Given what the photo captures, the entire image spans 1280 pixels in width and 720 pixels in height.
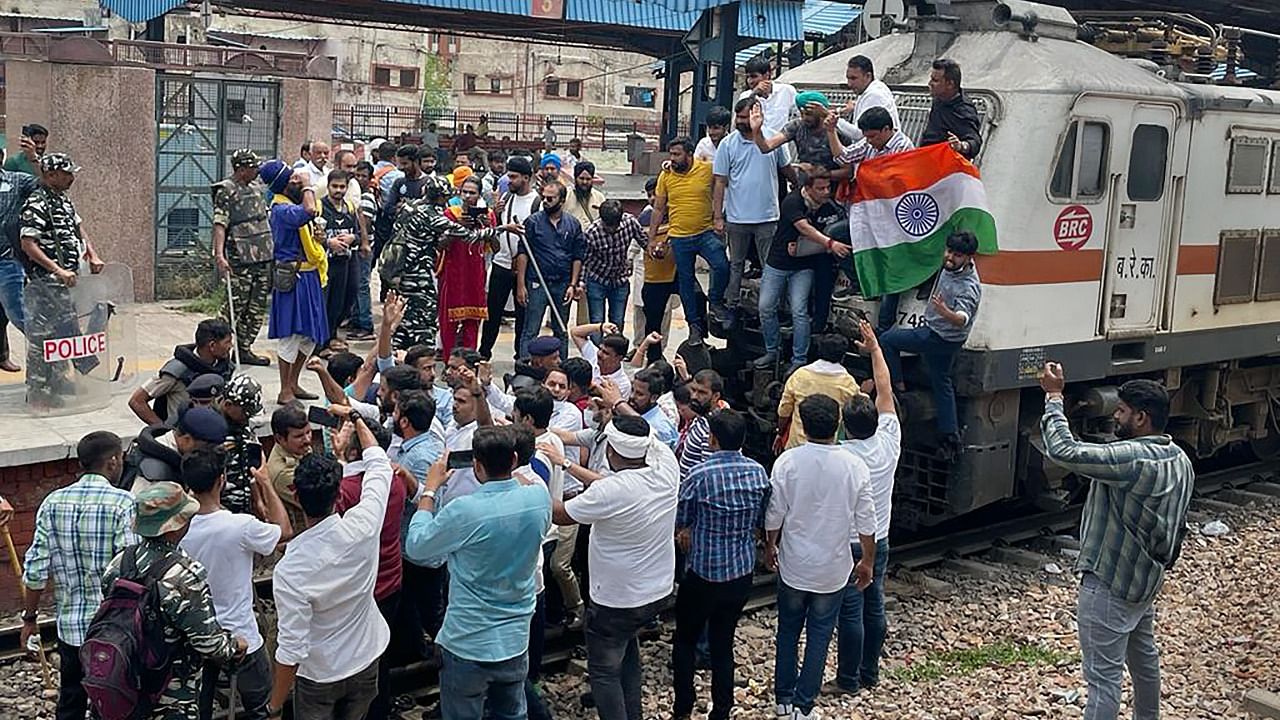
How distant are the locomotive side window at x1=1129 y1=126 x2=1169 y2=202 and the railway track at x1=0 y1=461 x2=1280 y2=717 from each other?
2693 millimetres

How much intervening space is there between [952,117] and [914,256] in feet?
3.15

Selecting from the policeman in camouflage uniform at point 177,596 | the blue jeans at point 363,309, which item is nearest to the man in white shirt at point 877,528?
the policeman in camouflage uniform at point 177,596

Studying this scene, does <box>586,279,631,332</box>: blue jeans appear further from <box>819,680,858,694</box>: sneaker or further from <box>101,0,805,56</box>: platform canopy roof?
<box>101,0,805,56</box>: platform canopy roof

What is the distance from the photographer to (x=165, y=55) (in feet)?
53.7

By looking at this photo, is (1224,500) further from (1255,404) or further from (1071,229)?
(1071,229)

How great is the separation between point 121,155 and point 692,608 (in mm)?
10263

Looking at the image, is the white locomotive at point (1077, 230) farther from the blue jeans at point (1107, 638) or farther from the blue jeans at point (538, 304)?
the blue jeans at point (1107, 638)

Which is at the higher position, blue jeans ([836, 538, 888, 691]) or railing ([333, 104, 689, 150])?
railing ([333, 104, 689, 150])

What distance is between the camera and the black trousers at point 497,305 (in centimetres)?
1246

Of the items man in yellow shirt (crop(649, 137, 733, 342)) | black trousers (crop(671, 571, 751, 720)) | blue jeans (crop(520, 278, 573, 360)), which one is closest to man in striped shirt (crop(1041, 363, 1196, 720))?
black trousers (crop(671, 571, 751, 720))

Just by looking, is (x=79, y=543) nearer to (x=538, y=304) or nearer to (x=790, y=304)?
(x=790, y=304)

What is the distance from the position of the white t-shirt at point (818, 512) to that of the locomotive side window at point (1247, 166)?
17.7ft

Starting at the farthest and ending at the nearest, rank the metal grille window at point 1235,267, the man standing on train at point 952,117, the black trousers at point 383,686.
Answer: the metal grille window at point 1235,267
the man standing on train at point 952,117
the black trousers at point 383,686

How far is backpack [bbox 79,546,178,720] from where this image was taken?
17.3ft
